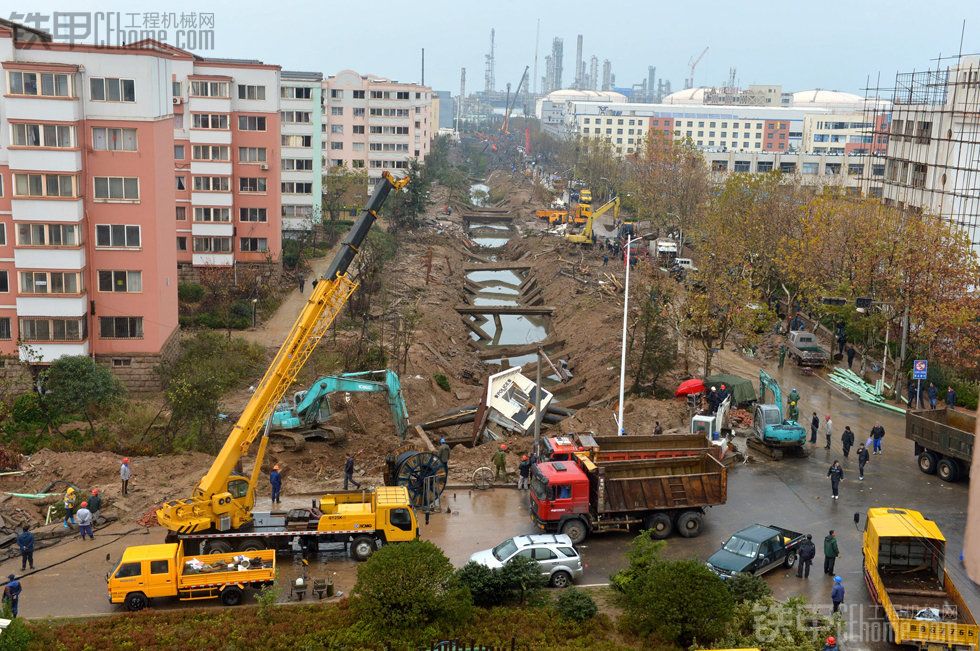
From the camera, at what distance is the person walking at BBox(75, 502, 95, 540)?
2322 centimetres

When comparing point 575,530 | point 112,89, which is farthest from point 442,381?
point 575,530

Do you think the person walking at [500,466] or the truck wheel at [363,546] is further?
the person walking at [500,466]

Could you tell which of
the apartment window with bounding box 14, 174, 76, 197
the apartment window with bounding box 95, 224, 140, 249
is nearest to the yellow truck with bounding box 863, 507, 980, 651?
the apartment window with bounding box 95, 224, 140, 249

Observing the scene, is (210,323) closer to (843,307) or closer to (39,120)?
(39,120)

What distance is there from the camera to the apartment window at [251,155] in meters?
54.9

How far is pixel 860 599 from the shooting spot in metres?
21.3

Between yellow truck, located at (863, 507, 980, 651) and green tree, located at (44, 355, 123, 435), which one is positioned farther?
green tree, located at (44, 355, 123, 435)

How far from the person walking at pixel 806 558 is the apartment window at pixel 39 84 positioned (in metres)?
28.4

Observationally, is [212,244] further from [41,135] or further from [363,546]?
[363,546]

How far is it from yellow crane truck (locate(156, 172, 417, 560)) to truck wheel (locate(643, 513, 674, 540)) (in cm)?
595

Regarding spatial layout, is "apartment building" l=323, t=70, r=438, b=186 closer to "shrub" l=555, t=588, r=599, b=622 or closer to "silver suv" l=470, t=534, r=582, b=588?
"silver suv" l=470, t=534, r=582, b=588

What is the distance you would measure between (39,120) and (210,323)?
49.7ft

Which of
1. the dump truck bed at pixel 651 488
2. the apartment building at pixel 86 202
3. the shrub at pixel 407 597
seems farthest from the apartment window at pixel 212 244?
the shrub at pixel 407 597

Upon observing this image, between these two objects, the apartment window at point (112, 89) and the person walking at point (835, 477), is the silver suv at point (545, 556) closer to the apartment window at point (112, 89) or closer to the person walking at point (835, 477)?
the person walking at point (835, 477)
